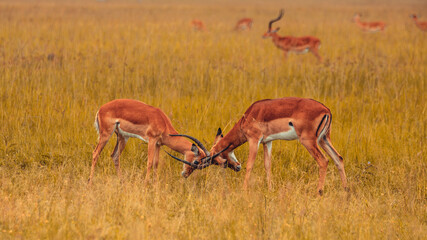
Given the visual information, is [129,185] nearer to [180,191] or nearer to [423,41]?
[180,191]

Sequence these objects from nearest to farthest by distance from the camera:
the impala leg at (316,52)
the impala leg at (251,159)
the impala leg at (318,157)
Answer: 1. the impala leg at (318,157)
2. the impala leg at (251,159)
3. the impala leg at (316,52)

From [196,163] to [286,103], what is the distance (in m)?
1.09

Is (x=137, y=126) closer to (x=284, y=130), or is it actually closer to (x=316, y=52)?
(x=284, y=130)

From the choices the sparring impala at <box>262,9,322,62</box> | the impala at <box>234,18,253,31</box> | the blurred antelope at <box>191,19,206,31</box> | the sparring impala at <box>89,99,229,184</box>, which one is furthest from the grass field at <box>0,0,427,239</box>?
the impala at <box>234,18,253,31</box>

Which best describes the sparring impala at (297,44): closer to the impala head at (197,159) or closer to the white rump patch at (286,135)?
the white rump patch at (286,135)

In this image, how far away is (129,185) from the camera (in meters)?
4.71

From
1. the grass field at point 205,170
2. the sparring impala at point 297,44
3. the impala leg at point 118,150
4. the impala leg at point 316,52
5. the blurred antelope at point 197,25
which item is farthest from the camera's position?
the blurred antelope at point 197,25

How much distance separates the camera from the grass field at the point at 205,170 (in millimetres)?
3898

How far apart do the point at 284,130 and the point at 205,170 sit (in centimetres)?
96

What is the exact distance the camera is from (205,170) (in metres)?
5.55

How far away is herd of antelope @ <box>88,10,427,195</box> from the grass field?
169 millimetres

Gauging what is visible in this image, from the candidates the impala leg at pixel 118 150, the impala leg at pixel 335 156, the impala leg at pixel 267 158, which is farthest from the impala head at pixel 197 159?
the impala leg at pixel 335 156

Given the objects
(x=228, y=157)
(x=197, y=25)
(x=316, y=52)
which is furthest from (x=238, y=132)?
(x=197, y=25)

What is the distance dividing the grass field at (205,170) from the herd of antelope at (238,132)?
0.17m
